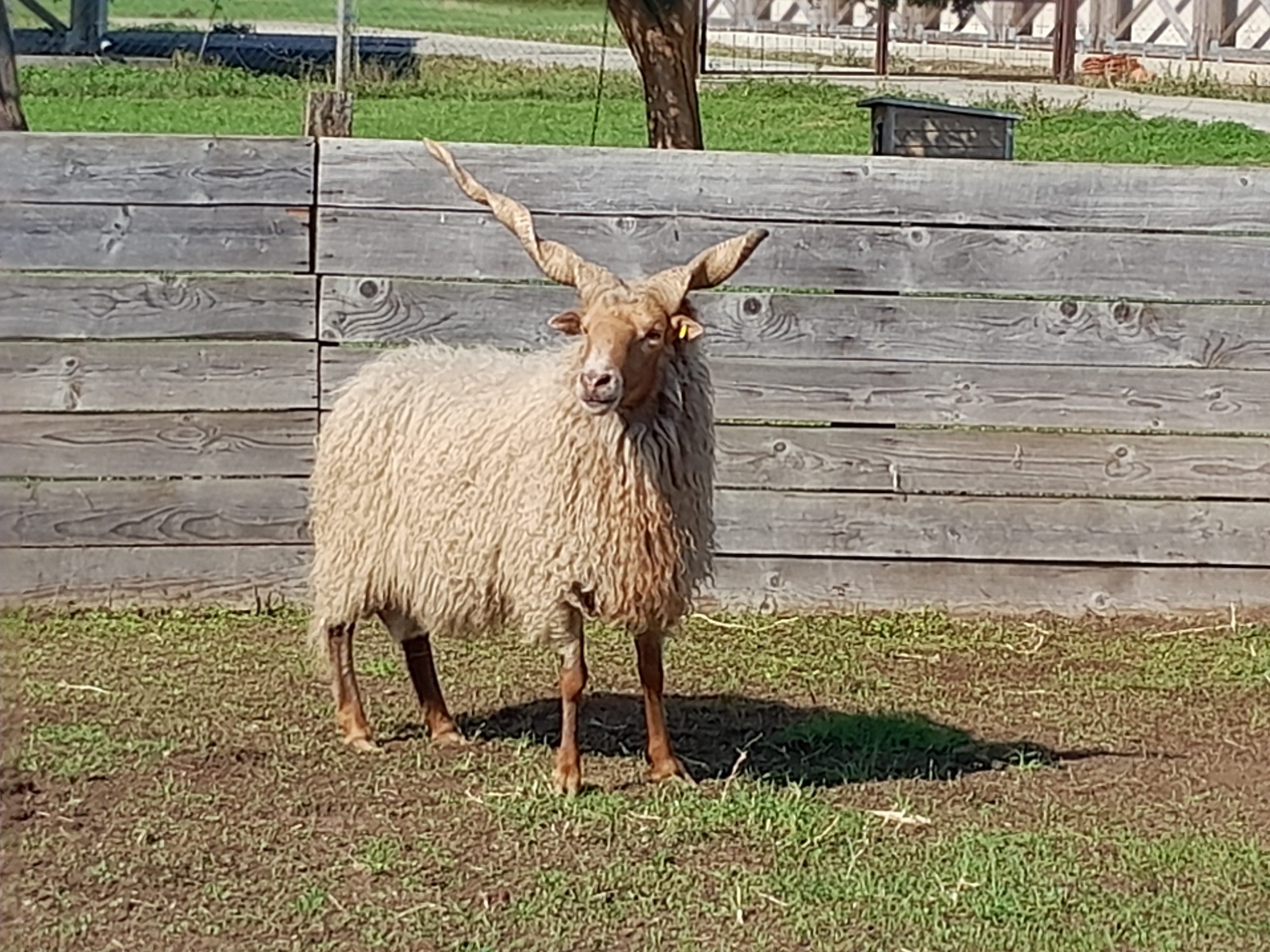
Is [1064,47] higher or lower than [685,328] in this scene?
higher

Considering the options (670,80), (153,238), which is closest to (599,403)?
(153,238)

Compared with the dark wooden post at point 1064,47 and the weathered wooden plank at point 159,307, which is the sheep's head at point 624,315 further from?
the dark wooden post at point 1064,47

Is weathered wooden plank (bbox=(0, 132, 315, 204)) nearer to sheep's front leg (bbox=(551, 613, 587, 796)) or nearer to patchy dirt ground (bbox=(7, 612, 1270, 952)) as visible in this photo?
patchy dirt ground (bbox=(7, 612, 1270, 952))

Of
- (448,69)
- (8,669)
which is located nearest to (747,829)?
(8,669)

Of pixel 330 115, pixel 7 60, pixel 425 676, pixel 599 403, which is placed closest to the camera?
pixel 7 60

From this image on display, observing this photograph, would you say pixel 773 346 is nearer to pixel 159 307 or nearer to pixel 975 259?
pixel 975 259

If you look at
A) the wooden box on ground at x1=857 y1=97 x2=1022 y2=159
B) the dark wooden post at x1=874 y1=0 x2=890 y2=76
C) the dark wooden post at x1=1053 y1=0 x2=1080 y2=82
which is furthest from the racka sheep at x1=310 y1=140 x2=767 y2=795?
the dark wooden post at x1=1053 y1=0 x2=1080 y2=82

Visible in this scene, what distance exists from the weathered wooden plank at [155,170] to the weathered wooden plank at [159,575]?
1.24 metres

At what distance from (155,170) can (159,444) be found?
97 cm

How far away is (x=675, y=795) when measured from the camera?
5344 mm

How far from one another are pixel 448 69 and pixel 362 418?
1438cm

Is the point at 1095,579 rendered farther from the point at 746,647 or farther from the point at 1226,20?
the point at 1226,20

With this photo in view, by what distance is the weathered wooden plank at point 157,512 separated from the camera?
7.32 m

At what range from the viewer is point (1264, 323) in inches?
294
